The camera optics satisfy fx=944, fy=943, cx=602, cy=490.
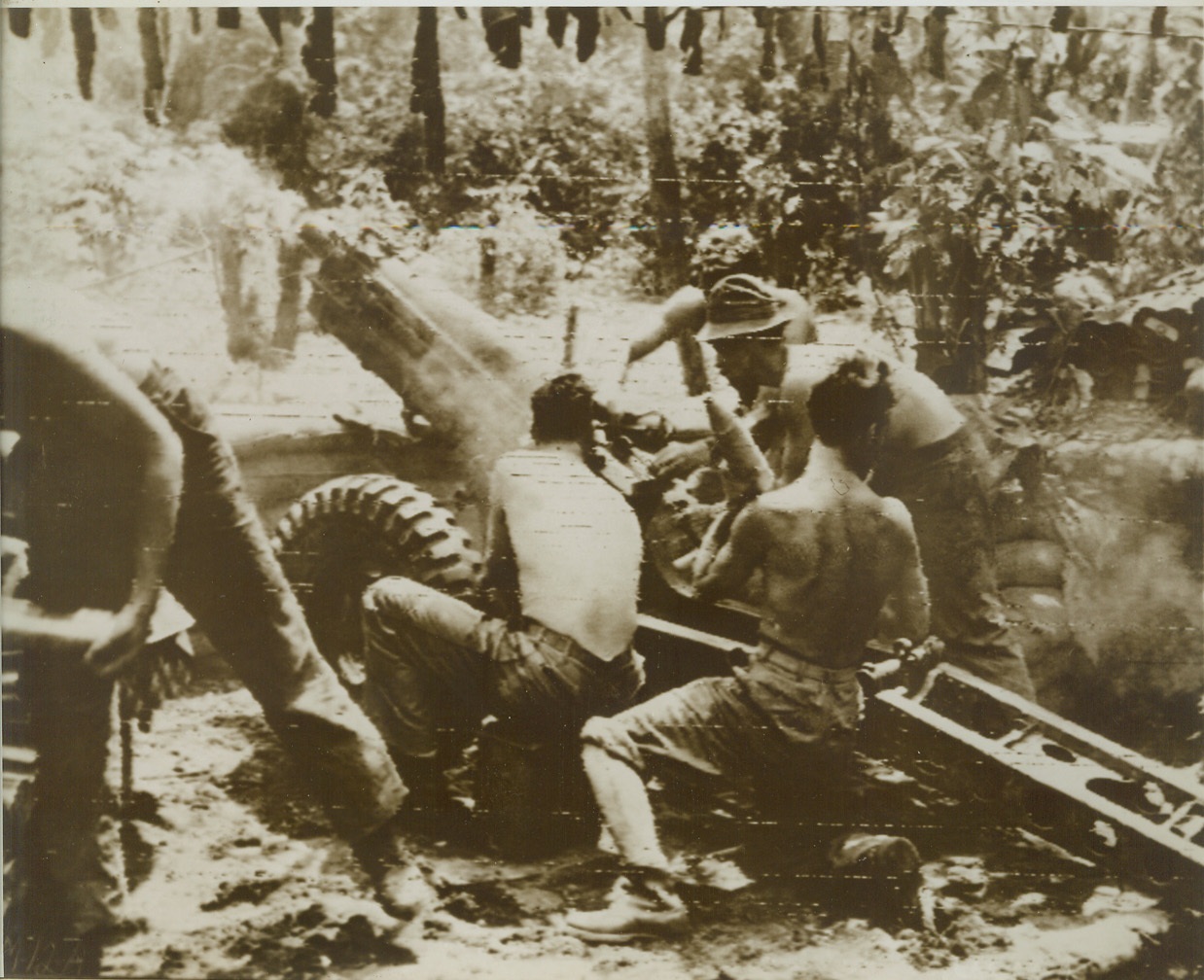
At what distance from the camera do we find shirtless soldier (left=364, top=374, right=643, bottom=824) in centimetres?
248

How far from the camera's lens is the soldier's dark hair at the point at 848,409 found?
8.31 feet

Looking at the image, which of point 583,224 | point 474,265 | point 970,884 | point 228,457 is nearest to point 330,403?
point 228,457

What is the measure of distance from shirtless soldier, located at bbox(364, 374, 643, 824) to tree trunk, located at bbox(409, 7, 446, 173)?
33.4 inches

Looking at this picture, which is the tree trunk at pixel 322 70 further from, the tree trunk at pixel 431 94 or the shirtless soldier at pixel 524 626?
the shirtless soldier at pixel 524 626

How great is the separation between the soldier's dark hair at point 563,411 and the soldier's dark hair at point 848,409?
60cm

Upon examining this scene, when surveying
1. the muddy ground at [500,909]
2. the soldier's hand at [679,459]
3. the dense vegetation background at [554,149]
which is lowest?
the muddy ground at [500,909]

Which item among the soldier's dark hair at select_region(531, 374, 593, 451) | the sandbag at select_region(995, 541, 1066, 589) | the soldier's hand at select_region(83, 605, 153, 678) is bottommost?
the soldier's hand at select_region(83, 605, 153, 678)

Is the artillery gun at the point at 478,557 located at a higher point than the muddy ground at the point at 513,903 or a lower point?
higher

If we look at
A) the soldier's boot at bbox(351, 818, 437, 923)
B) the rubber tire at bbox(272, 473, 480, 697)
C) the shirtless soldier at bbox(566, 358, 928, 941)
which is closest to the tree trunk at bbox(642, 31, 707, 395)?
the shirtless soldier at bbox(566, 358, 928, 941)

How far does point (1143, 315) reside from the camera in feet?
8.59

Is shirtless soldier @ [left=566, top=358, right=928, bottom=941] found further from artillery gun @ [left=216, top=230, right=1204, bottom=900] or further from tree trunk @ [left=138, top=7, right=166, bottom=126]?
tree trunk @ [left=138, top=7, right=166, bottom=126]

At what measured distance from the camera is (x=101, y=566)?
258 cm

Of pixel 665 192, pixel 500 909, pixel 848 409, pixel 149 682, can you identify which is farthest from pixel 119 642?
pixel 848 409

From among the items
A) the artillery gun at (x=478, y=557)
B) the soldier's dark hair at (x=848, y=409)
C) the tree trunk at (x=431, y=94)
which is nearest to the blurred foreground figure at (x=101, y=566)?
the artillery gun at (x=478, y=557)
